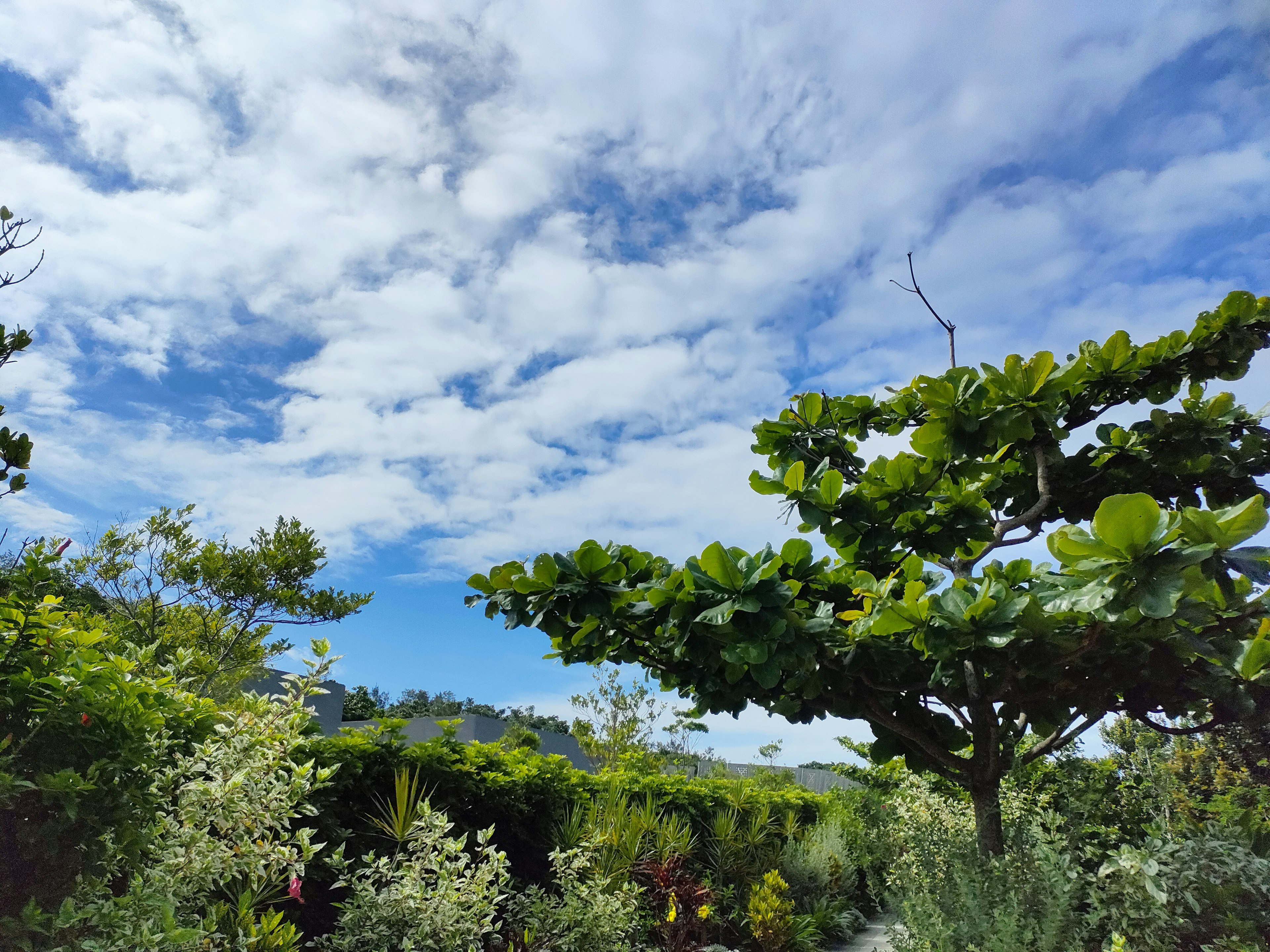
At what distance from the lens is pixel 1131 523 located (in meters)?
2.29

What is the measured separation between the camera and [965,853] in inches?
155

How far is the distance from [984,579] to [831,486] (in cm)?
75

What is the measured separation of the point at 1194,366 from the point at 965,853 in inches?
113

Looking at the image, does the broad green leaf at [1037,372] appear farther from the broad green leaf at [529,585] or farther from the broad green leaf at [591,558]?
the broad green leaf at [529,585]

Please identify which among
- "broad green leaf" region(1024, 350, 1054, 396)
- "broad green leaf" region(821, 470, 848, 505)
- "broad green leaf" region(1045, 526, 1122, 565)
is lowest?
"broad green leaf" region(1045, 526, 1122, 565)

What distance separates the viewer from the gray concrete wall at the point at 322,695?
1770 cm

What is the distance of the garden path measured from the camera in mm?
7527

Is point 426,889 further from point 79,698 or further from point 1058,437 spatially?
point 1058,437

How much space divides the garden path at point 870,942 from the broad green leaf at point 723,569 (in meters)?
5.54

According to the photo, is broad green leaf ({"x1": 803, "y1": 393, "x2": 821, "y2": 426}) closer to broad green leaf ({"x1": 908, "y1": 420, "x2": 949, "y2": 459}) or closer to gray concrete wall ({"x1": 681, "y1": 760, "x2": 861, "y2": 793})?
broad green leaf ({"x1": 908, "y1": 420, "x2": 949, "y2": 459})

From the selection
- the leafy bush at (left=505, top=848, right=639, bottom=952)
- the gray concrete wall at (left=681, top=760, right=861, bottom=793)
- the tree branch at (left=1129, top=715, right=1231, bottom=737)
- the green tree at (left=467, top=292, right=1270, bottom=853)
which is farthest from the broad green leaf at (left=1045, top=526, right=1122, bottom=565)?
the gray concrete wall at (left=681, top=760, right=861, bottom=793)

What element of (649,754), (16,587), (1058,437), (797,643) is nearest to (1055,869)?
(797,643)

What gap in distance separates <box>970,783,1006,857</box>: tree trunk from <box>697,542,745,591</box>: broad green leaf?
6.57ft

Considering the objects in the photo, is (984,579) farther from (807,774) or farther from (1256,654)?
(807,774)
